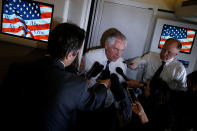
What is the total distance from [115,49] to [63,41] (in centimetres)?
102

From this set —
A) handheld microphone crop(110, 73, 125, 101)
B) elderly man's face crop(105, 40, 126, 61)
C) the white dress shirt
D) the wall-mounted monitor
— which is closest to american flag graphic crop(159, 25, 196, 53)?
the wall-mounted monitor

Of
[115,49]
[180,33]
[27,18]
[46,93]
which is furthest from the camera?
[180,33]

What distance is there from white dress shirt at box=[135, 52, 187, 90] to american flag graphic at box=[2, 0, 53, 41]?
149cm

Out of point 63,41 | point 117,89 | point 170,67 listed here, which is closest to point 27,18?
point 63,41

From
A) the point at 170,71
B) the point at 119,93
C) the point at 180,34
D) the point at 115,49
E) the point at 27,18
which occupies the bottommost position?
the point at 119,93

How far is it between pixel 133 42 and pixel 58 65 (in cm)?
179

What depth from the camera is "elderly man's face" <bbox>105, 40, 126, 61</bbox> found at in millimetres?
1862

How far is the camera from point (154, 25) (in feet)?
7.91

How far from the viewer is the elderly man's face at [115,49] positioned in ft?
6.11

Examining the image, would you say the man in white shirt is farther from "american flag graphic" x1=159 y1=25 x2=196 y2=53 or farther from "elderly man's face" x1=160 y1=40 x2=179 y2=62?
"american flag graphic" x1=159 y1=25 x2=196 y2=53

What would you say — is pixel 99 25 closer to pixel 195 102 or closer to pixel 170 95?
pixel 170 95

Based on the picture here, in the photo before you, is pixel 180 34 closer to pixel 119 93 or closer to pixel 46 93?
pixel 119 93

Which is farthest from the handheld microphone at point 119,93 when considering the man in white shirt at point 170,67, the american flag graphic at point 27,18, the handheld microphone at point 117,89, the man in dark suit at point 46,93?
the american flag graphic at point 27,18

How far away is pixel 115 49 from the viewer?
1881 millimetres
